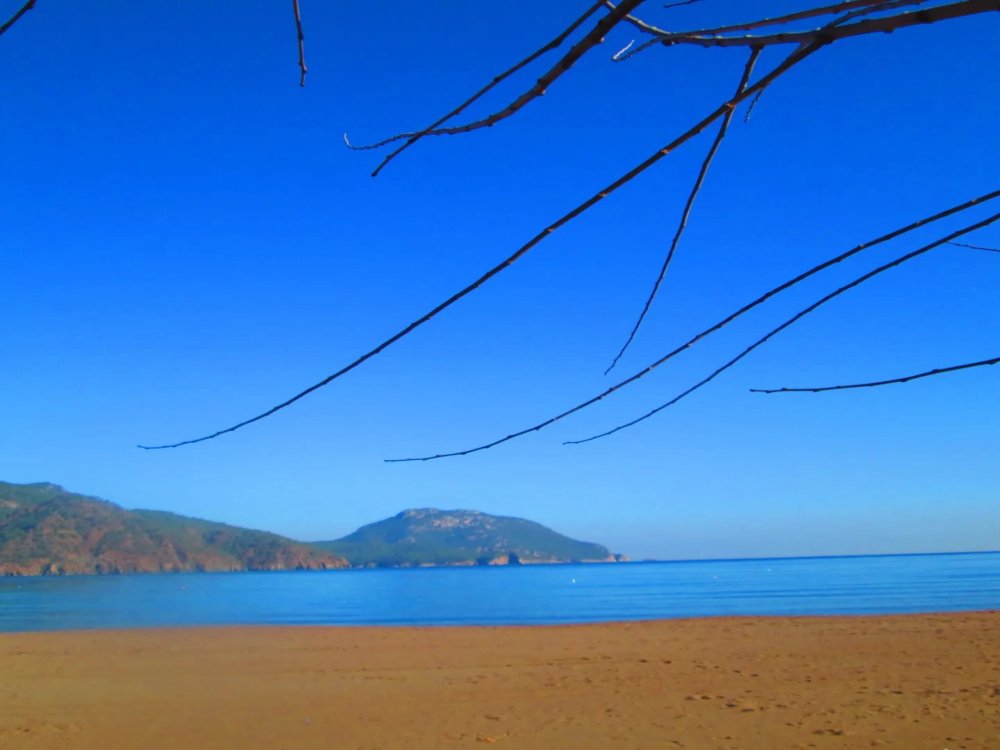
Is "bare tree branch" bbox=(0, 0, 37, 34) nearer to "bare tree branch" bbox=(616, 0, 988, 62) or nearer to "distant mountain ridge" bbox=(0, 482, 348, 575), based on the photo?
"bare tree branch" bbox=(616, 0, 988, 62)

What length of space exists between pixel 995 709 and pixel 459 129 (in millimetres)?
11146

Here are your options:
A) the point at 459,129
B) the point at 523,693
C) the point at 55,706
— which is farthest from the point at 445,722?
the point at 459,129

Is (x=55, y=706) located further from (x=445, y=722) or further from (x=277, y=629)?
(x=277, y=629)

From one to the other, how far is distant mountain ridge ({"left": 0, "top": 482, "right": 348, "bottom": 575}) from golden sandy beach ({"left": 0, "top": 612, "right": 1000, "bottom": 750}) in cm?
12178

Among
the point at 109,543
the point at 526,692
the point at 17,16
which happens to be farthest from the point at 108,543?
the point at 17,16

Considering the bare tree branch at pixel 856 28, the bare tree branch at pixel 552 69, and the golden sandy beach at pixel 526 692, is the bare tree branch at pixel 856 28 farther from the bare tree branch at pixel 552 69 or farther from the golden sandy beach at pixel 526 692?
the golden sandy beach at pixel 526 692

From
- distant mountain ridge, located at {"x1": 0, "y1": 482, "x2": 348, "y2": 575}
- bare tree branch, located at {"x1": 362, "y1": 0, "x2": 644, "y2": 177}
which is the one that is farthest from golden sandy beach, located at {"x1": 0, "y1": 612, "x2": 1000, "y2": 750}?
distant mountain ridge, located at {"x1": 0, "y1": 482, "x2": 348, "y2": 575}

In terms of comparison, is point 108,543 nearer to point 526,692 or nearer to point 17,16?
point 526,692

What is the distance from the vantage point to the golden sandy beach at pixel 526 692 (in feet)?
29.0

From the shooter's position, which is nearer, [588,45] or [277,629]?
[588,45]

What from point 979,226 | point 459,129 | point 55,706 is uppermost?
point 459,129

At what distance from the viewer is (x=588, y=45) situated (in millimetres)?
731

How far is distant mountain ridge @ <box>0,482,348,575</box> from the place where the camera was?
127m

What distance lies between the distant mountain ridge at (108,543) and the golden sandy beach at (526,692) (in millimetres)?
121779
